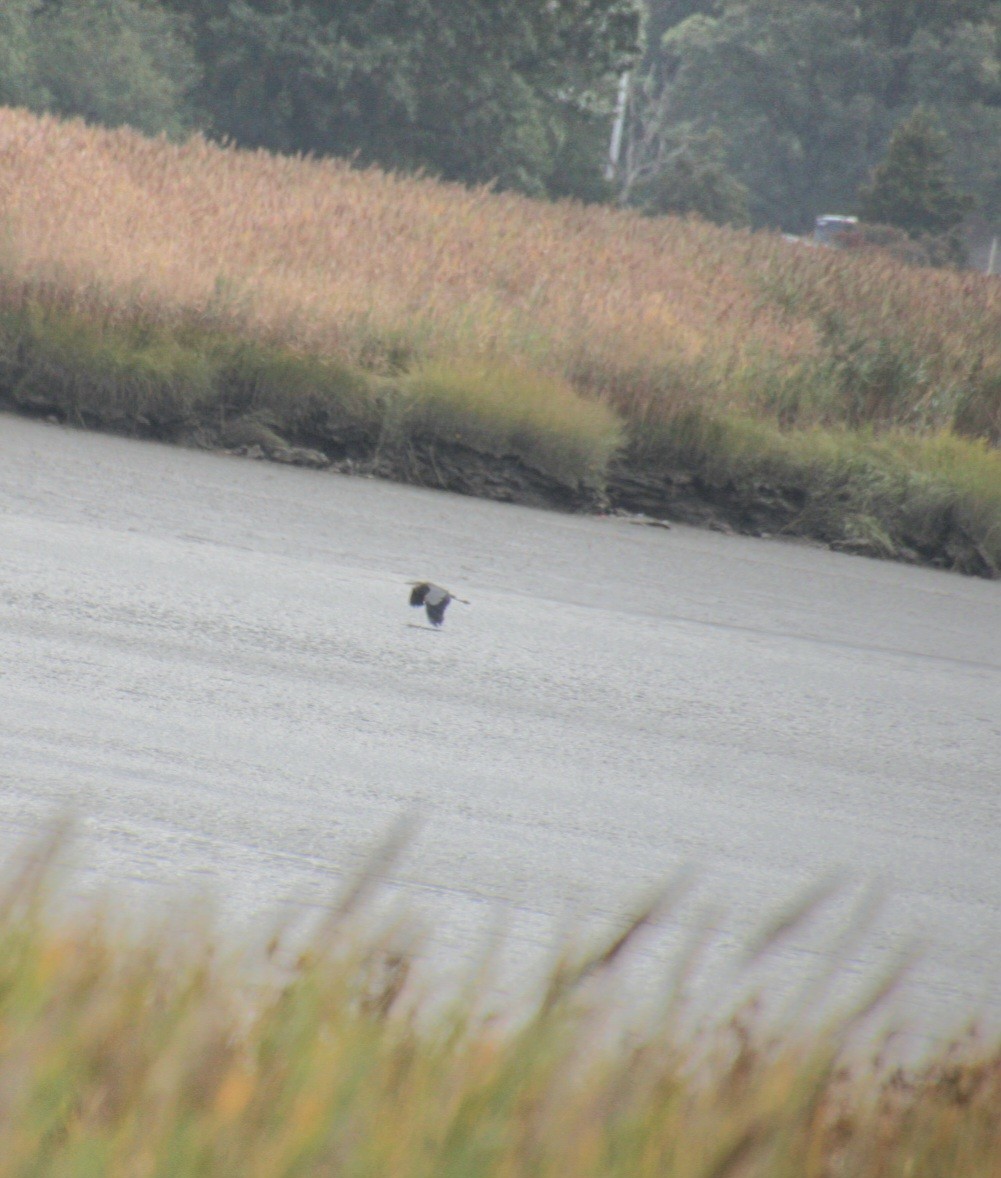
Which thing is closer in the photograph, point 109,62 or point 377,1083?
point 377,1083

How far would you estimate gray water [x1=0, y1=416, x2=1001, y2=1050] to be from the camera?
462cm

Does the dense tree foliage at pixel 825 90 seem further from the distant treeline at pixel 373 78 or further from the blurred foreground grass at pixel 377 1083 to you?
the blurred foreground grass at pixel 377 1083

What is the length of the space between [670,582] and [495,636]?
2.45 meters

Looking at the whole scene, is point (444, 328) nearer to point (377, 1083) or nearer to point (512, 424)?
point (512, 424)

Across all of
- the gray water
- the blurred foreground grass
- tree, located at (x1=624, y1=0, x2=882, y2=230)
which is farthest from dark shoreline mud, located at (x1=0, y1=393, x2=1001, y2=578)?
tree, located at (x1=624, y1=0, x2=882, y2=230)

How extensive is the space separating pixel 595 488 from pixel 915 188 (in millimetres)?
40496

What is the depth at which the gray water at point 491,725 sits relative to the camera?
15.2ft

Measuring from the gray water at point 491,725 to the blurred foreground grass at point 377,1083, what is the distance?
32 centimetres

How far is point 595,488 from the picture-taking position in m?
13.1

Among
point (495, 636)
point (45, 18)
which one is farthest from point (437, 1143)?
point (45, 18)

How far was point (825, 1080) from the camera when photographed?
2.10 meters

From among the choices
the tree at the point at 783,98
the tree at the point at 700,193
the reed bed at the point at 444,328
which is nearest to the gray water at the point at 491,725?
the reed bed at the point at 444,328

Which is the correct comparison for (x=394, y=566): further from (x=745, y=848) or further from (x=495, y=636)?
(x=745, y=848)

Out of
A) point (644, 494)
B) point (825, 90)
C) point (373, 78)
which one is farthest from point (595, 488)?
point (825, 90)
